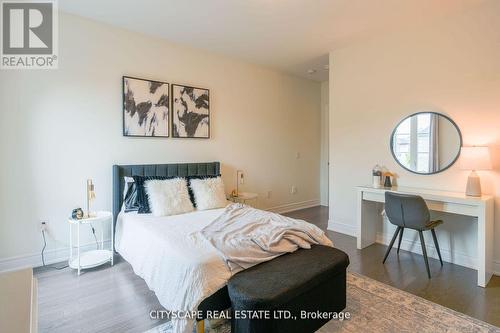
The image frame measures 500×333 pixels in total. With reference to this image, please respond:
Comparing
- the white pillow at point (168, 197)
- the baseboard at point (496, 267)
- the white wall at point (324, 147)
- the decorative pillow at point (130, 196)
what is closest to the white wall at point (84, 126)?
the decorative pillow at point (130, 196)

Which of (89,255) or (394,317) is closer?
(394,317)

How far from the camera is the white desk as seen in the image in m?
2.52

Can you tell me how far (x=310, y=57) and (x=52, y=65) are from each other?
3465 mm

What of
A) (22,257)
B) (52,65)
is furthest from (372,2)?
(22,257)

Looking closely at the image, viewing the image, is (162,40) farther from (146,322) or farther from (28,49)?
(146,322)

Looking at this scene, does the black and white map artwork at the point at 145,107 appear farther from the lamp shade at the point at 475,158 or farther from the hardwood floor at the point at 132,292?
the lamp shade at the point at 475,158

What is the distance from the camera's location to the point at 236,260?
71.9 inches

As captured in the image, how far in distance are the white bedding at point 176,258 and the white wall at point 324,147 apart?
3.55 meters

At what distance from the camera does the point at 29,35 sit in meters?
2.82

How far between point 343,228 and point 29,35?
4.62 m

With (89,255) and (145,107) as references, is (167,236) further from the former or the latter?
(145,107)

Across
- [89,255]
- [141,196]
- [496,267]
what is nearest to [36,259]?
[89,255]

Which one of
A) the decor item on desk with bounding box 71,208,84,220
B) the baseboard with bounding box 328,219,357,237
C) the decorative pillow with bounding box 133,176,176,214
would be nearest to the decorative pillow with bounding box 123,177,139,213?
the decorative pillow with bounding box 133,176,176,214

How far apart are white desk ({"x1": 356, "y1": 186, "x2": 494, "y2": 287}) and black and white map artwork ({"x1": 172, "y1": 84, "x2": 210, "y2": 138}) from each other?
2.40 metres
